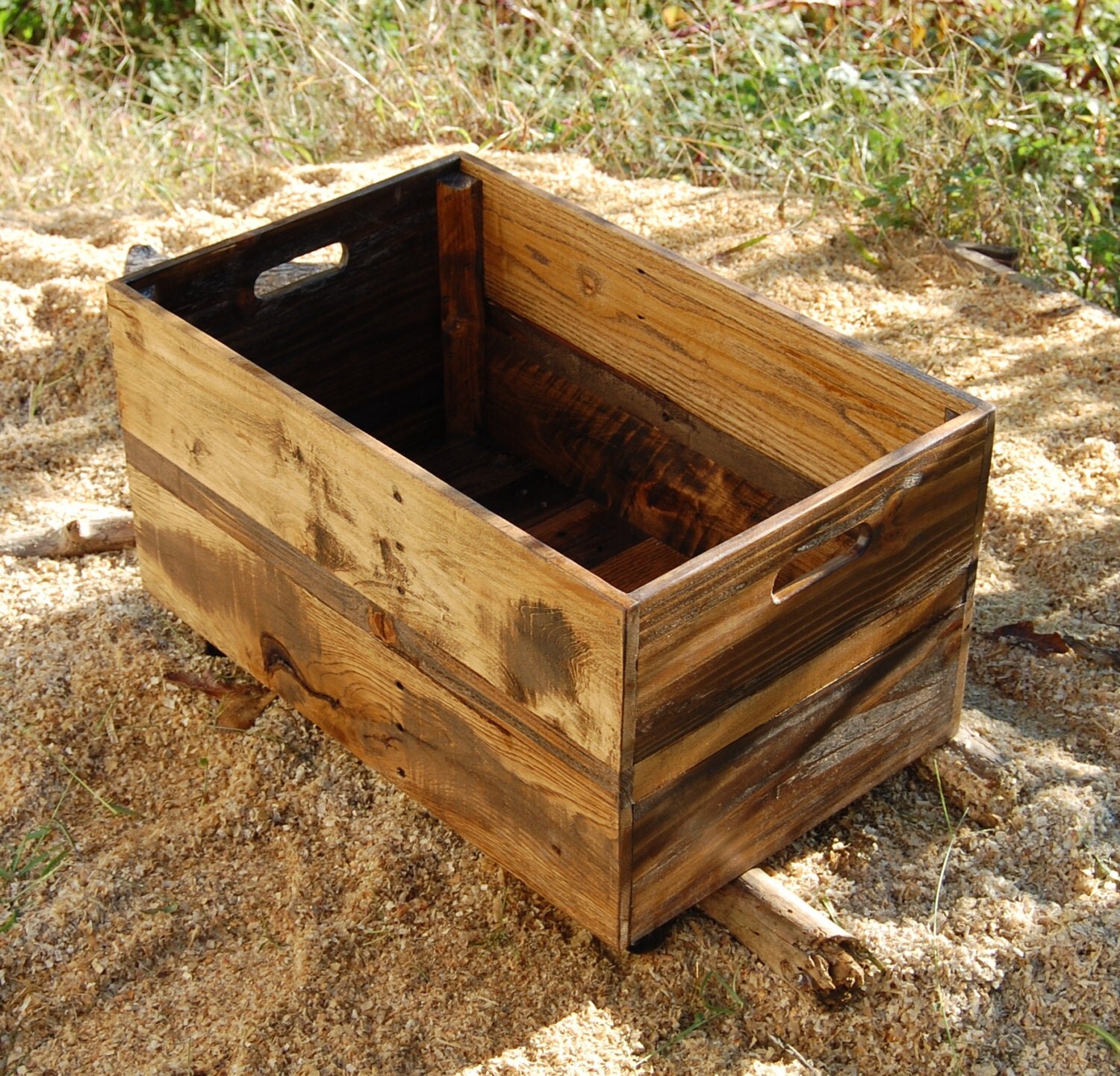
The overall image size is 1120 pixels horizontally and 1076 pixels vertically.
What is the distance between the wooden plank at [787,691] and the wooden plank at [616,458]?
41cm

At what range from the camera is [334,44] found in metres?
4.65

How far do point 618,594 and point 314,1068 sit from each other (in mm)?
807

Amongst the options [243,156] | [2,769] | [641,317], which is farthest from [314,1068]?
[243,156]

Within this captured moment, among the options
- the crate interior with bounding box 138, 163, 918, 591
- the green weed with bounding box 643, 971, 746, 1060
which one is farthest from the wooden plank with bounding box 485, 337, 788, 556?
the green weed with bounding box 643, 971, 746, 1060

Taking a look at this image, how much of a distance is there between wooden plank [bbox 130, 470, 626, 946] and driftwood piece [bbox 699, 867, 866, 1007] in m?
0.20

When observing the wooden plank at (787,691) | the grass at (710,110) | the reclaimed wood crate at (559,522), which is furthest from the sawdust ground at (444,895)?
the grass at (710,110)

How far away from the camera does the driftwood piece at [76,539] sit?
→ 3027mm

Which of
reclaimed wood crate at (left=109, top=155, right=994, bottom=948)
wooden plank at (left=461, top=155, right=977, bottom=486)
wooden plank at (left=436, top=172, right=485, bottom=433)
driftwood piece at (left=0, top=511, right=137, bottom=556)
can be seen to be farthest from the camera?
driftwood piece at (left=0, top=511, right=137, bottom=556)

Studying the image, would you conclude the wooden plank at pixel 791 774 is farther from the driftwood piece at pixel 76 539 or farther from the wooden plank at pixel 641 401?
the driftwood piece at pixel 76 539

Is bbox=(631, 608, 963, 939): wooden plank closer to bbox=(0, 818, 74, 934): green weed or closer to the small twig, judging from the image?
the small twig

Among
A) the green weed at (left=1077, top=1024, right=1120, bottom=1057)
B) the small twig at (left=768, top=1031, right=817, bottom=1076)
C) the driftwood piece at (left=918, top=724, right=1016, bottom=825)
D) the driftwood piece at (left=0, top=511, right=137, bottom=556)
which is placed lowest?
the small twig at (left=768, top=1031, right=817, bottom=1076)

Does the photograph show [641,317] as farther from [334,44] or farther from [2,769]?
[334,44]

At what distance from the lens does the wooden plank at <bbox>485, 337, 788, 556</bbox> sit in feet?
9.03

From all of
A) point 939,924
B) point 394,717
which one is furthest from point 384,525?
point 939,924
